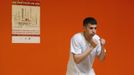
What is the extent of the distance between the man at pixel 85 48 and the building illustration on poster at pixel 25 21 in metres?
0.75

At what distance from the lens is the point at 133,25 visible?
3.62 meters

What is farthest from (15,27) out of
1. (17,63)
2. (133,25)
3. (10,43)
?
(133,25)

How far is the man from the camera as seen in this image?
2.40 meters

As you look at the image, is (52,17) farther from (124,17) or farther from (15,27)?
(124,17)

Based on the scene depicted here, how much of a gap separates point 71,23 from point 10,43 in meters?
0.76

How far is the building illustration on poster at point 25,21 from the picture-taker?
3.04 metres

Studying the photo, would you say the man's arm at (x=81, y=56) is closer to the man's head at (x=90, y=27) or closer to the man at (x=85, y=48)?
the man at (x=85, y=48)

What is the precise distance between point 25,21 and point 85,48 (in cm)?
91

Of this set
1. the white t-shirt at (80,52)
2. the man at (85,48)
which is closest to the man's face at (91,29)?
the man at (85,48)

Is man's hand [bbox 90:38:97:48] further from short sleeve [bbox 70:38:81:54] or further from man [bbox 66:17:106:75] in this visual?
short sleeve [bbox 70:38:81:54]

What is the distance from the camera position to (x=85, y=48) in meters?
2.51

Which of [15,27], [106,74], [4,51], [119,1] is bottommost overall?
[106,74]

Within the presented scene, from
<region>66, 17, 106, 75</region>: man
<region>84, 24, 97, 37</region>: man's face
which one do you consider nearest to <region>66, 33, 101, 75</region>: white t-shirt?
<region>66, 17, 106, 75</region>: man

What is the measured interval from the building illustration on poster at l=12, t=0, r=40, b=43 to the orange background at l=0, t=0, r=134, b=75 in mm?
57
